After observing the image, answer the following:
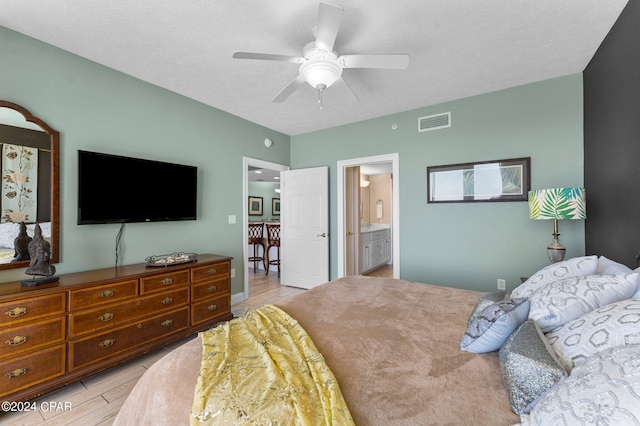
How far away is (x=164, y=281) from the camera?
247cm

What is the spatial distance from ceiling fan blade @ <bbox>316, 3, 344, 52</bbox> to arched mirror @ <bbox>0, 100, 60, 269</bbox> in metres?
2.31

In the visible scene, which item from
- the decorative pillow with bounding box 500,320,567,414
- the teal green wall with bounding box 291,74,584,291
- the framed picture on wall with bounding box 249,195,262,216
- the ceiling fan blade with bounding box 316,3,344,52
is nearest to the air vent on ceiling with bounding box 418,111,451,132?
the teal green wall with bounding box 291,74,584,291

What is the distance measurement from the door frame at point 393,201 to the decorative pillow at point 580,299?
2635mm

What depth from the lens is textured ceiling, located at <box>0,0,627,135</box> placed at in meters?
1.83

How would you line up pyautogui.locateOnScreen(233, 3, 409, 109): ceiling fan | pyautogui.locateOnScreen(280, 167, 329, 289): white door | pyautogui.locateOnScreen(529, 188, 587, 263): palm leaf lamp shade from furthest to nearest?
pyautogui.locateOnScreen(280, 167, 329, 289): white door < pyautogui.locateOnScreen(529, 188, 587, 263): palm leaf lamp shade < pyautogui.locateOnScreen(233, 3, 409, 109): ceiling fan

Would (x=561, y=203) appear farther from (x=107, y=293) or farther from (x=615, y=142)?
(x=107, y=293)

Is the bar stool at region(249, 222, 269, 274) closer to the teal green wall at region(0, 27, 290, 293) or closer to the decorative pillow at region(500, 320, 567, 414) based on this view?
the teal green wall at region(0, 27, 290, 293)

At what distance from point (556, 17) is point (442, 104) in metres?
1.51

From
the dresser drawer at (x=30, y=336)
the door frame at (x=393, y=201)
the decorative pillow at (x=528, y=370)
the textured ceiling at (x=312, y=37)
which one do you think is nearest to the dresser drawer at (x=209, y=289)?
the dresser drawer at (x=30, y=336)

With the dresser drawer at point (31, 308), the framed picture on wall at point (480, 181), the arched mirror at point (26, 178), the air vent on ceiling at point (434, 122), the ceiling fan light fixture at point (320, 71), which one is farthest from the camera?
the air vent on ceiling at point (434, 122)

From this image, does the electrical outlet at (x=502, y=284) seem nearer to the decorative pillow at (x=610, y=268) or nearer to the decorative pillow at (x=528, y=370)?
the decorative pillow at (x=610, y=268)

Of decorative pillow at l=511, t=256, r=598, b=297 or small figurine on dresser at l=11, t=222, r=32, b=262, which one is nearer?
decorative pillow at l=511, t=256, r=598, b=297

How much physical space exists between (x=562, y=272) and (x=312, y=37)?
229cm

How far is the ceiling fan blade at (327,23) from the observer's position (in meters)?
1.45
